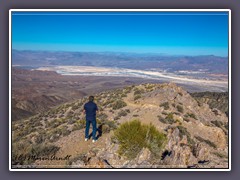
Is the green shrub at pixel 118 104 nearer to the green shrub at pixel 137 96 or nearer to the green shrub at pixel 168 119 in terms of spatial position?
the green shrub at pixel 137 96

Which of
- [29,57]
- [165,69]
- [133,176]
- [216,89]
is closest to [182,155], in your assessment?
[133,176]

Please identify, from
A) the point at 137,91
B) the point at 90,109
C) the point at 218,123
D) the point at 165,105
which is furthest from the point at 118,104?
the point at 90,109

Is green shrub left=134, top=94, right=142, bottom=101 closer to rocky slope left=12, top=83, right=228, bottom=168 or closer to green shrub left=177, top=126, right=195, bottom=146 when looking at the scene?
rocky slope left=12, top=83, right=228, bottom=168

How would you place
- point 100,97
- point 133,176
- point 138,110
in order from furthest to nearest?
point 100,97
point 138,110
point 133,176

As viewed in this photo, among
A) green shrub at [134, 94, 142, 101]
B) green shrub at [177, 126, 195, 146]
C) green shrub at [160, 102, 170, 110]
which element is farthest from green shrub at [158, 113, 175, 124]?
green shrub at [134, 94, 142, 101]
